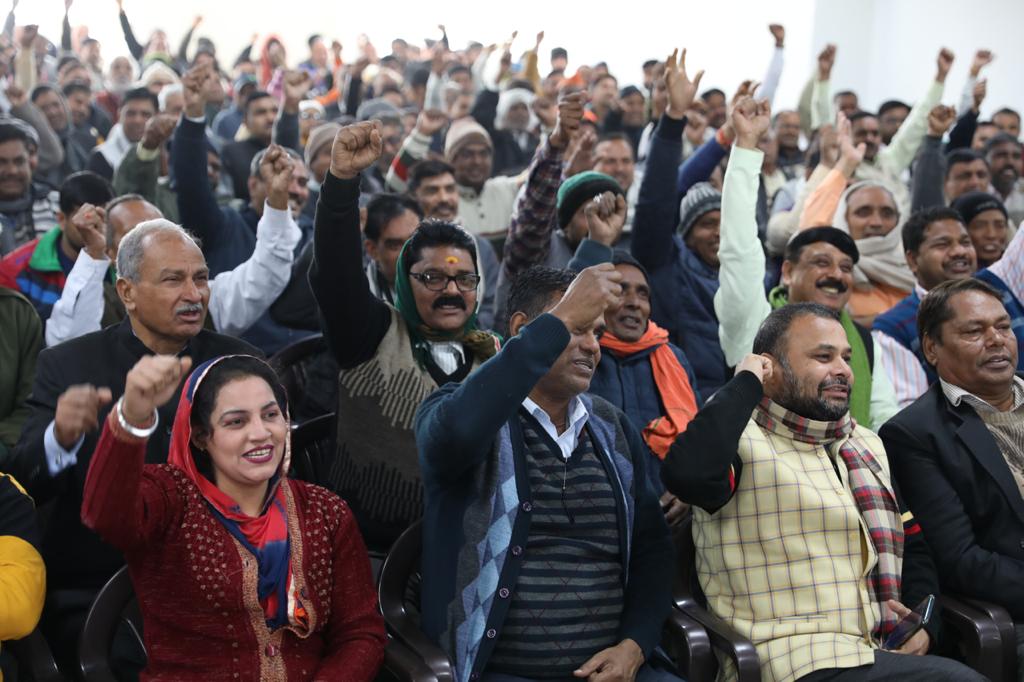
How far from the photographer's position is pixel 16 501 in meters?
2.36

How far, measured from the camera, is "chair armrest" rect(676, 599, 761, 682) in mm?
2504

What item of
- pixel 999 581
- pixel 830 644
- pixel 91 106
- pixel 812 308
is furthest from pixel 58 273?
pixel 91 106

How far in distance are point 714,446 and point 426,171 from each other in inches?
102

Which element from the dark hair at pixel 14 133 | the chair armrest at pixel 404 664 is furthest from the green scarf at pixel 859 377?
the dark hair at pixel 14 133

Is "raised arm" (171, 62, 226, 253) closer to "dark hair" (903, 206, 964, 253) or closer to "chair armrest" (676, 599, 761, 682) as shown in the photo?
"chair armrest" (676, 599, 761, 682)

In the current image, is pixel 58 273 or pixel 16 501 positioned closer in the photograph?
pixel 16 501

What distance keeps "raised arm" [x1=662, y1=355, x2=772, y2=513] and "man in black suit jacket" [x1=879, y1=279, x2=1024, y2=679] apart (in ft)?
2.22

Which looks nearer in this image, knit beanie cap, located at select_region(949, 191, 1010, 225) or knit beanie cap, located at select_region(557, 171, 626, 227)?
knit beanie cap, located at select_region(557, 171, 626, 227)

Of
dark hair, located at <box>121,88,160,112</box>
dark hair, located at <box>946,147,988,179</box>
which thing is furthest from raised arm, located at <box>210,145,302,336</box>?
dark hair, located at <box>946,147,988,179</box>

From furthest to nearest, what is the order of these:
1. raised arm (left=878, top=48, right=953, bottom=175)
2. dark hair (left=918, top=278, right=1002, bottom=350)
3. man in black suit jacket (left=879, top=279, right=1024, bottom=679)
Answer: raised arm (left=878, top=48, right=953, bottom=175) < dark hair (left=918, top=278, right=1002, bottom=350) < man in black suit jacket (left=879, top=279, right=1024, bottom=679)

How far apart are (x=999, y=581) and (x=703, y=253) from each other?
69.4 inches

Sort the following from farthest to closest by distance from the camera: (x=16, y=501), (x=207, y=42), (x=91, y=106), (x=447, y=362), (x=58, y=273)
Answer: (x=207, y=42)
(x=91, y=106)
(x=58, y=273)
(x=447, y=362)
(x=16, y=501)

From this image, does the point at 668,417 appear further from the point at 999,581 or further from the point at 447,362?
the point at 999,581

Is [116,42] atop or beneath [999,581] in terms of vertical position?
atop
